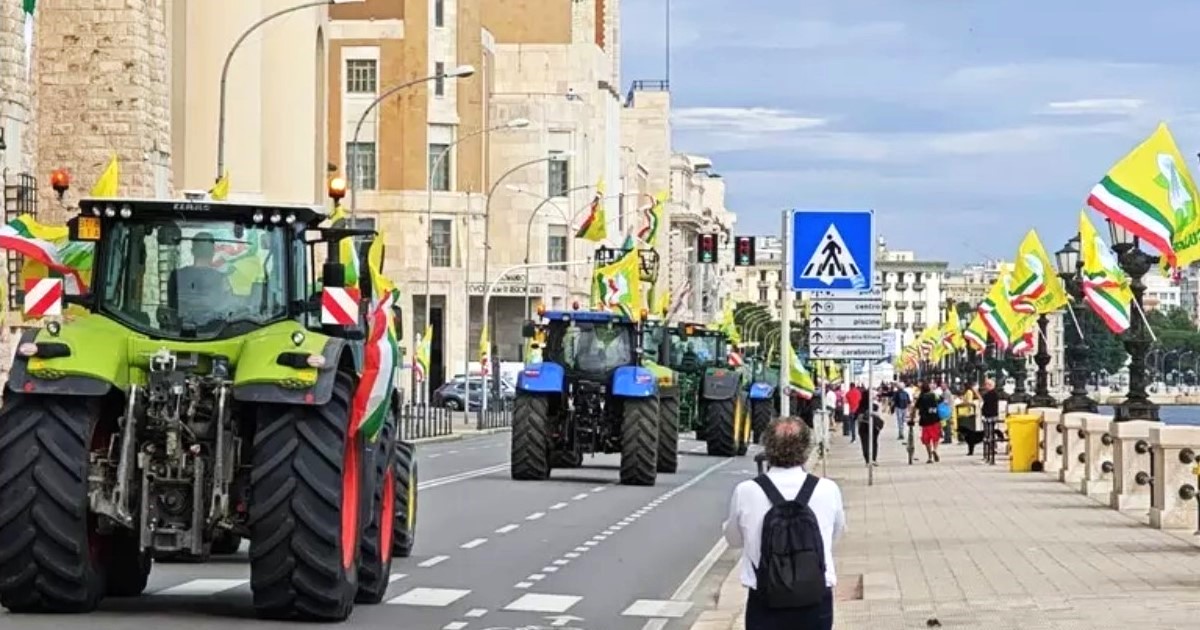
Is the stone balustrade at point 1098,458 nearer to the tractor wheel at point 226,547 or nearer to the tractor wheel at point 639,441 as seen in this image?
the tractor wheel at point 639,441

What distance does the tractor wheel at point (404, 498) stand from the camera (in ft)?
74.4

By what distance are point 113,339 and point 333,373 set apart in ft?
5.08

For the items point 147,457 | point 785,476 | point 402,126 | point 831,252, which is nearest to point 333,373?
point 147,457

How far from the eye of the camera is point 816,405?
69125mm

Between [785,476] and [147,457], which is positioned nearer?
[785,476]

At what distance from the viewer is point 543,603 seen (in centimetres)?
2078

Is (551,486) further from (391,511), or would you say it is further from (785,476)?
(785,476)

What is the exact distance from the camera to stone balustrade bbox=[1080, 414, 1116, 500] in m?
37.6

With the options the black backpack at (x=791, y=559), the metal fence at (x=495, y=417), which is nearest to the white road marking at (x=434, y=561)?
the black backpack at (x=791, y=559)

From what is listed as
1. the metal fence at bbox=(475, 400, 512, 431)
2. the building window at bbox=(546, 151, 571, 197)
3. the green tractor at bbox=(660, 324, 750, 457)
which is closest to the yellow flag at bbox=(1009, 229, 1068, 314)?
the green tractor at bbox=(660, 324, 750, 457)

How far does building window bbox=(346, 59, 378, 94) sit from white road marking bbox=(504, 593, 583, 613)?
96.2 meters

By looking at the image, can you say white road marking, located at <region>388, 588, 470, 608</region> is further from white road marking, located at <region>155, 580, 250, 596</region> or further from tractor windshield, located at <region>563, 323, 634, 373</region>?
tractor windshield, located at <region>563, 323, 634, 373</region>

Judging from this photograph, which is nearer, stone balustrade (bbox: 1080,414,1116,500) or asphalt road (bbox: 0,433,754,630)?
asphalt road (bbox: 0,433,754,630)

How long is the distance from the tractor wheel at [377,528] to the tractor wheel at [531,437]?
66.6 feet
